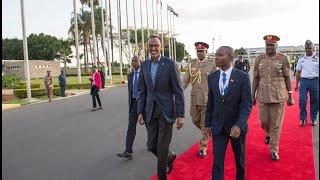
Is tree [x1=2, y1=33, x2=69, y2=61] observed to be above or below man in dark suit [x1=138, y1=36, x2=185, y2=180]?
above

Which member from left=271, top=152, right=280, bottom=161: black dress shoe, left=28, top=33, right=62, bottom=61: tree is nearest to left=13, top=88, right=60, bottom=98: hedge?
left=271, top=152, right=280, bottom=161: black dress shoe

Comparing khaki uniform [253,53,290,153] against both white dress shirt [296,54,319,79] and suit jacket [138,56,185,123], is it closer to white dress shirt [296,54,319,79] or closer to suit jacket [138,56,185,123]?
suit jacket [138,56,185,123]

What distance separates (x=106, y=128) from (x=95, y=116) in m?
3.09

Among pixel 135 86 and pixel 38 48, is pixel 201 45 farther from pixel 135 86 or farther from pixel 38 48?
pixel 38 48

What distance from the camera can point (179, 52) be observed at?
394ft

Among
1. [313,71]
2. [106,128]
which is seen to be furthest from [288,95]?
[106,128]

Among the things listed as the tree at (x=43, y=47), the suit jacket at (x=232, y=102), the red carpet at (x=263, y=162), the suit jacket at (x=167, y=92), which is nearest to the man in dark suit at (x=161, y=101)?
the suit jacket at (x=167, y=92)

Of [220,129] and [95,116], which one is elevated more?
[220,129]

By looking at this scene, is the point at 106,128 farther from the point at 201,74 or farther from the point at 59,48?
the point at 59,48

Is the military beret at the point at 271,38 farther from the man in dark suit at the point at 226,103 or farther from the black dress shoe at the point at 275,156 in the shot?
the man in dark suit at the point at 226,103

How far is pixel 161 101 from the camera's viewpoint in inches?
→ 214

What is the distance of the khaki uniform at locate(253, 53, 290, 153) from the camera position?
700cm

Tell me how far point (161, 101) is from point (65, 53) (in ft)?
271

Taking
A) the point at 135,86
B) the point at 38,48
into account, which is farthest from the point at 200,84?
the point at 38,48
